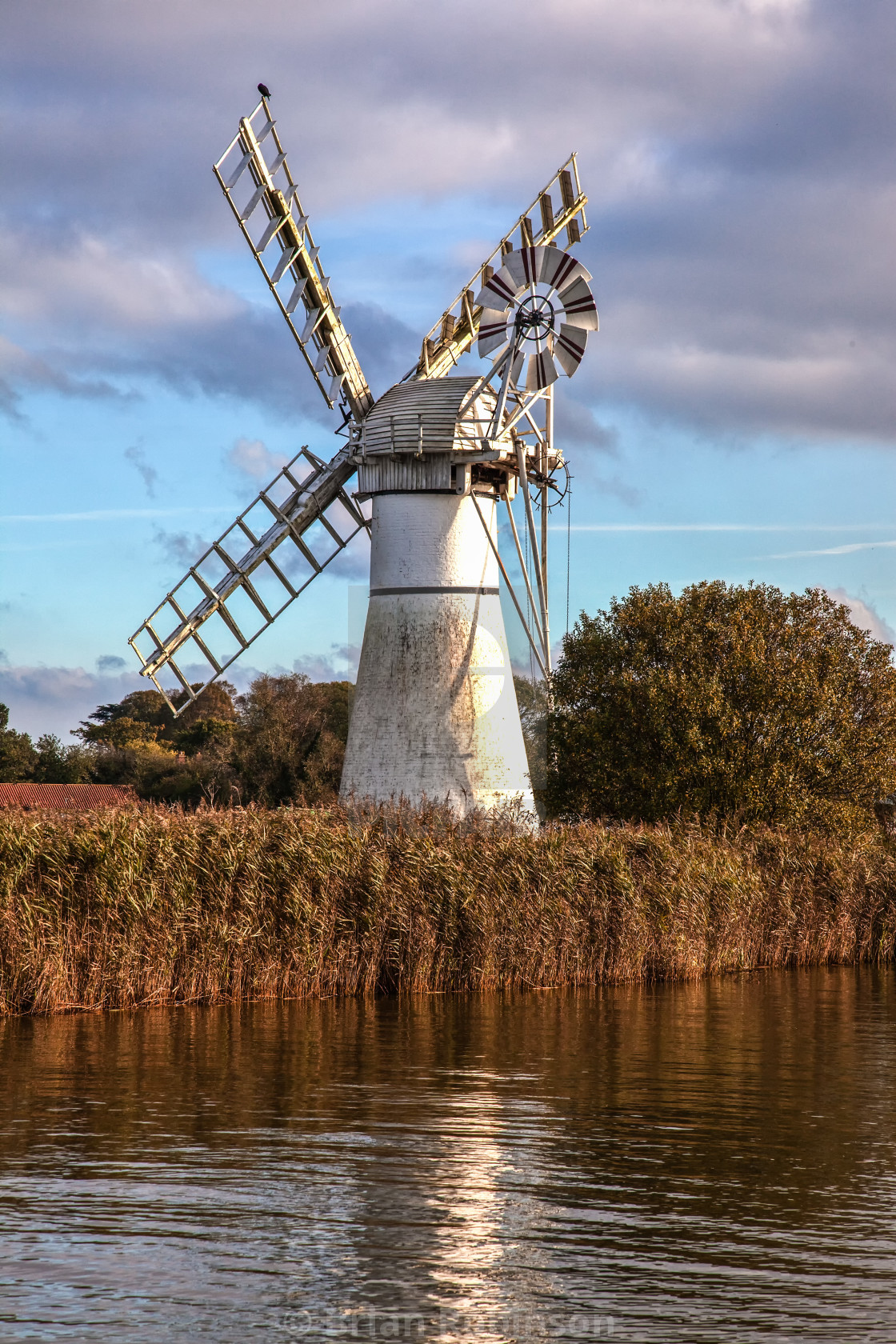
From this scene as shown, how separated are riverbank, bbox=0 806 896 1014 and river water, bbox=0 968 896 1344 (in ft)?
2.68

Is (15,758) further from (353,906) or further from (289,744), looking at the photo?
(353,906)

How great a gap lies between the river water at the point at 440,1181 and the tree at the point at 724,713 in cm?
1189

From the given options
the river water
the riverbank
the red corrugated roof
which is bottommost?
the river water

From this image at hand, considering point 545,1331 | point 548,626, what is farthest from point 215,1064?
point 548,626

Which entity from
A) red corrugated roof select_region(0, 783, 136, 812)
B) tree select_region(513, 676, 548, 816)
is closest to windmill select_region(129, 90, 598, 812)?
tree select_region(513, 676, 548, 816)

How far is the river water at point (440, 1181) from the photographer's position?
6324mm

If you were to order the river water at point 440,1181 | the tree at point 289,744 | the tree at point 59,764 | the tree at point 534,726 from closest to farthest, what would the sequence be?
the river water at point 440,1181
the tree at point 534,726
the tree at point 289,744
the tree at point 59,764

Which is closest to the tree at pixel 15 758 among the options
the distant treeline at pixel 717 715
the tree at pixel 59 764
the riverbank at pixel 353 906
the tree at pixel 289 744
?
the tree at pixel 59 764

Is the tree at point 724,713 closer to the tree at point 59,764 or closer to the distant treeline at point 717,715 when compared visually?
the distant treeline at point 717,715

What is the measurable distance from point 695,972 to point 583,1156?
1095 cm

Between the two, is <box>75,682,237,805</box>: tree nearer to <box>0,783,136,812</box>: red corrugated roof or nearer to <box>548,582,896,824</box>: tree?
<box>0,783,136,812</box>: red corrugated roof

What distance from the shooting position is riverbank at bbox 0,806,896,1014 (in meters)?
14.7

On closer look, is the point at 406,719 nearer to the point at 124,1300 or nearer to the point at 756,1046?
the point at 756,1046

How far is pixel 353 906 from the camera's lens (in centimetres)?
1670
